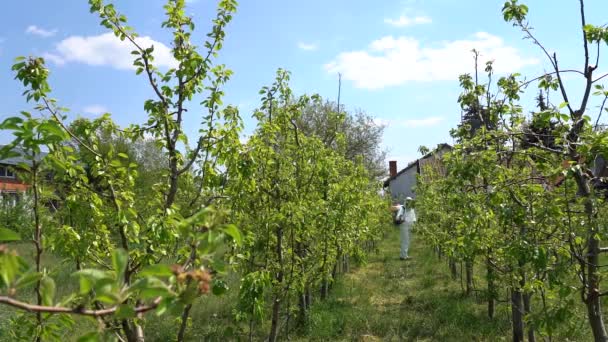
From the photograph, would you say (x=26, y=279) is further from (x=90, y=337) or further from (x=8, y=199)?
(x=8, y=199)

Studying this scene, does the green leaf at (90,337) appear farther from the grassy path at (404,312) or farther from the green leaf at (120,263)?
the grassy path at (404,312)

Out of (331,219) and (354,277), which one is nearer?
(331,219)

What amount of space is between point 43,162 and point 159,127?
953mm

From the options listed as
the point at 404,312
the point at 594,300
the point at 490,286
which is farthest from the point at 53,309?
the point at 404,312

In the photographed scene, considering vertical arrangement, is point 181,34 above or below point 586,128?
above

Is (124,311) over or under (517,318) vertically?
over

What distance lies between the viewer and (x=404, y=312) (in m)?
7.66

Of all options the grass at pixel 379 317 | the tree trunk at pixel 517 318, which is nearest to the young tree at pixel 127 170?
the grass at pixel 379 317

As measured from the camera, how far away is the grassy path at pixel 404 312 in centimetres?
657

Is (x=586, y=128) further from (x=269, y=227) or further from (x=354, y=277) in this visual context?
(x=354, y=277)

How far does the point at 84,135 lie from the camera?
2.90 metres

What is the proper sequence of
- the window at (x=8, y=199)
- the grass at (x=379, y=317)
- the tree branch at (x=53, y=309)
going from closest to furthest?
the tree branch at (x=53, y=309) → the grass at (x=379, y=317) → the window at (x=8, y=199)

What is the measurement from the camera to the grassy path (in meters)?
6.57

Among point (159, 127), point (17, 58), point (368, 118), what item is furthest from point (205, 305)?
point (368, 118)
